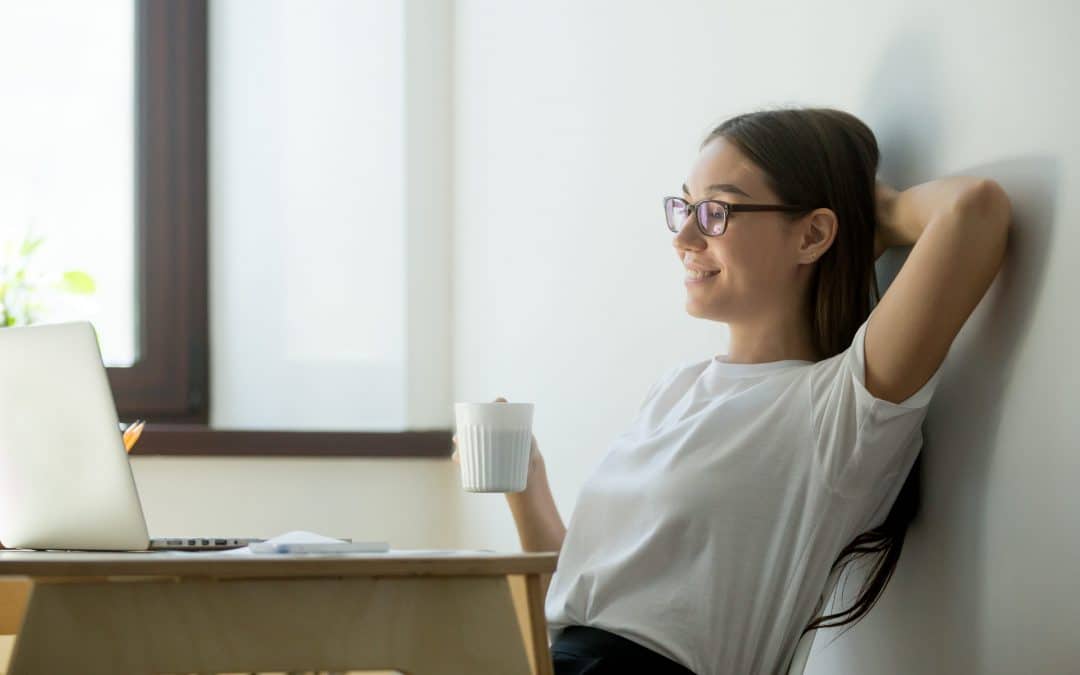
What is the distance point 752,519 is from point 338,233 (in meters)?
2.30

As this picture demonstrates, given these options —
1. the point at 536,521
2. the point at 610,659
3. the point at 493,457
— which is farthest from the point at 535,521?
the point at 610,659

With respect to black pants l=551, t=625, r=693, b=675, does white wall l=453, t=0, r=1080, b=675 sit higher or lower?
higher

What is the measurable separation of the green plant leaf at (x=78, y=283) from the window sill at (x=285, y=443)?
0.39 metres

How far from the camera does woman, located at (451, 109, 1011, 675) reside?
4.32 ft

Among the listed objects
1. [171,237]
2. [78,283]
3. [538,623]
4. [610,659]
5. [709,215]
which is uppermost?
[709,215]

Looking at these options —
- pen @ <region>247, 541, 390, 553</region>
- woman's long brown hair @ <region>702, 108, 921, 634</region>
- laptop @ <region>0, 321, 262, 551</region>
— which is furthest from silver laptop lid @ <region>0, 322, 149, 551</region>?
woman's long brown hair @ <region>702, 108, 921, 634</region>

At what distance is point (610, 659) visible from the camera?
141cm

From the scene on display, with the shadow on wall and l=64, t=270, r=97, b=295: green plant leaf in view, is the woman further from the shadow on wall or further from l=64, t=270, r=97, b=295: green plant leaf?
l=64, t=270, r=97, b=295: green plant leaf

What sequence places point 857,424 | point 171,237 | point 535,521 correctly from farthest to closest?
point 171,237 < point 535,521 < point 857,424

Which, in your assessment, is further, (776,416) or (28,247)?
(28,247)

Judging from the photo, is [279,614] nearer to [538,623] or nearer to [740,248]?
[538,623]

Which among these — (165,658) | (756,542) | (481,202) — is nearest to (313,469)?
(481,202)

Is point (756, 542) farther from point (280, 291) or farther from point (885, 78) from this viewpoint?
point (280, 291)

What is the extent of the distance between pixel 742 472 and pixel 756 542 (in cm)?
8
